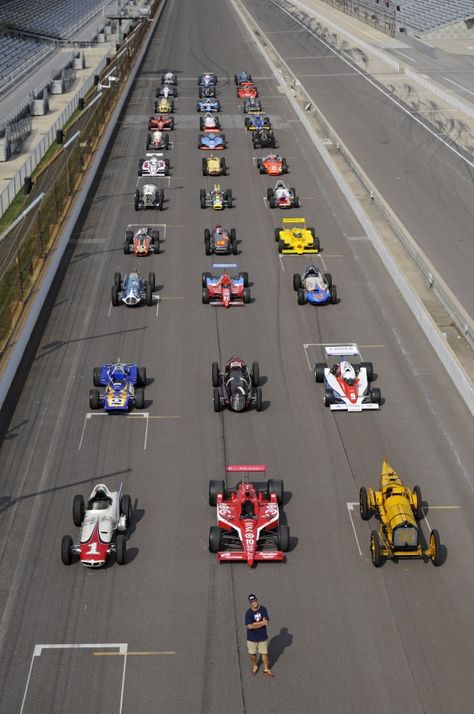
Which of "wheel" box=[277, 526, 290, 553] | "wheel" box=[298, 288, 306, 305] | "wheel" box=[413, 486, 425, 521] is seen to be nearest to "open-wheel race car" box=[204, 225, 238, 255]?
"wheel" box=[298, 288, 306, 305]

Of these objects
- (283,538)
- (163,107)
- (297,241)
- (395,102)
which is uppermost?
(163,107)

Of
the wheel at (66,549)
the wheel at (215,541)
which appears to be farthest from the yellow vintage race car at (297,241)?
the wheel at (66,549)

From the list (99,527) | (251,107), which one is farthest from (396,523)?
(251,107)

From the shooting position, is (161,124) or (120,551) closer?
(120,551)

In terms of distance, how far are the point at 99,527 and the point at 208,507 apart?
11.5 feet

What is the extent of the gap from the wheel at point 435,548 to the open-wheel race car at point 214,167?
42.0 meters

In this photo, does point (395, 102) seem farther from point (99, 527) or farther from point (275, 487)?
point (99, 527)

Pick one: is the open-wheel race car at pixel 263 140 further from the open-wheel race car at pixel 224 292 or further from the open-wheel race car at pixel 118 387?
the open-wheel race car at pixel 118 387

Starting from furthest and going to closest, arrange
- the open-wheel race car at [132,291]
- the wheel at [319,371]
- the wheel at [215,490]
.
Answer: the open-wheel race car at [132,291] → the wheel at [319,371] → the wheel at [215,490]

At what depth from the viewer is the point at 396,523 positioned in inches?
1027

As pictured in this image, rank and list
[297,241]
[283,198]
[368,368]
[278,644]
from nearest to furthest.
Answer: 1. [278,644]
2. [368,368]
3. [297,241]
4. [283,198]

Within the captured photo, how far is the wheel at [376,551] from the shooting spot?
85.4ft

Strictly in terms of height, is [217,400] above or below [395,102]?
above

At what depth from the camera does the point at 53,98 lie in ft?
314
